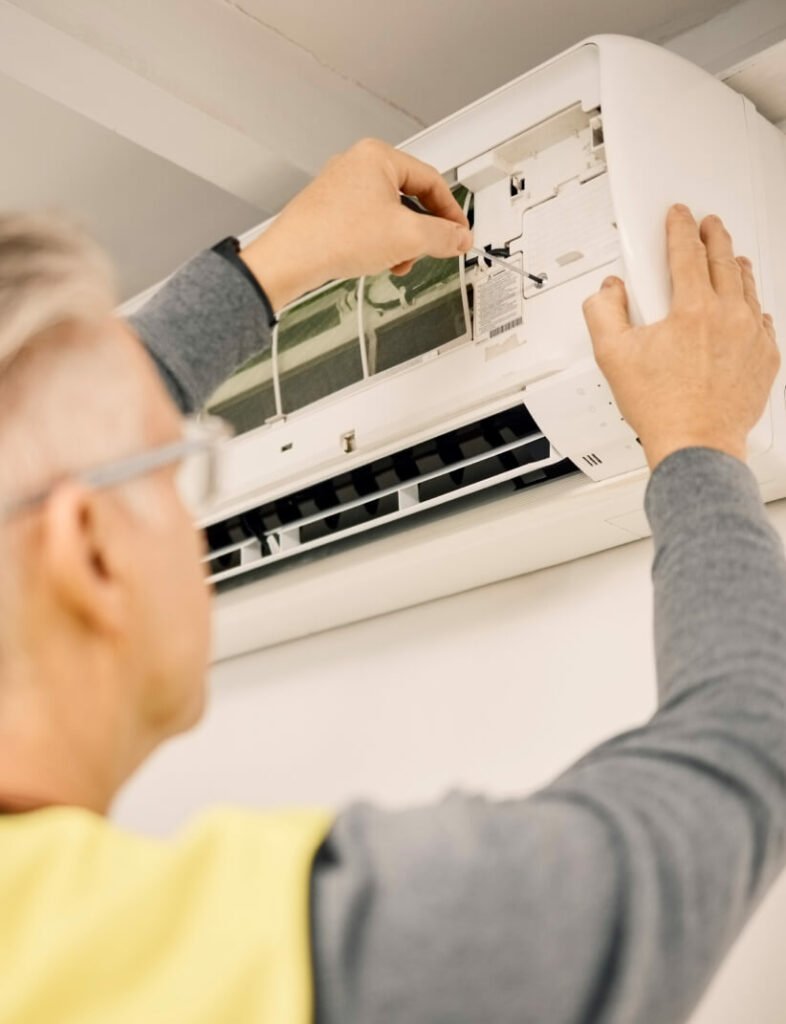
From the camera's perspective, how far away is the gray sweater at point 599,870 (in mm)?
470

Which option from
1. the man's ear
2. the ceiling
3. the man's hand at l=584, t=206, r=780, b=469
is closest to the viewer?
the man's ear

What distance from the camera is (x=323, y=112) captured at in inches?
57.3

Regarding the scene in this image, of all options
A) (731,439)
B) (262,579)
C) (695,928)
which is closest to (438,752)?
(262,579)

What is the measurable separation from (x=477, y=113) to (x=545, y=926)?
0.90 metres

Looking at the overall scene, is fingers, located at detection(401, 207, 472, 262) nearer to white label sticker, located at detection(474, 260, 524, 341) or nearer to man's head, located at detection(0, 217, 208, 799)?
white label sticker, located at detection(474, 260, 524, 341)

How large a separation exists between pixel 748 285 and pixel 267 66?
77 cm

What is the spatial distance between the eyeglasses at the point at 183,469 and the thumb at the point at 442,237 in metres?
0.39

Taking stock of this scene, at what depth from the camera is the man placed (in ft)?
1.53

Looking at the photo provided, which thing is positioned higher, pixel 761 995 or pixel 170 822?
pixel 170 822

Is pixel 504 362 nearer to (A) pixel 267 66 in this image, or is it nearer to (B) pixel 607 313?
A: (B) pixel 607 313

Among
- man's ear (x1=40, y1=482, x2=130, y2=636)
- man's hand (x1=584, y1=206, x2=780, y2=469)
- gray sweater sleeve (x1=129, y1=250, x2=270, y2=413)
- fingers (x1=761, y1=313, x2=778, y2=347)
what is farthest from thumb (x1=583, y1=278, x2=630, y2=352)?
man's ear (x1=40, y1=482, x2=130, y2=636)

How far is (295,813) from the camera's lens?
20.6 inches

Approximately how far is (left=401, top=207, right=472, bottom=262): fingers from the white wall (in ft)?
1.34

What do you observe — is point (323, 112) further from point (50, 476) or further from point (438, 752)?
point (50, 476)
